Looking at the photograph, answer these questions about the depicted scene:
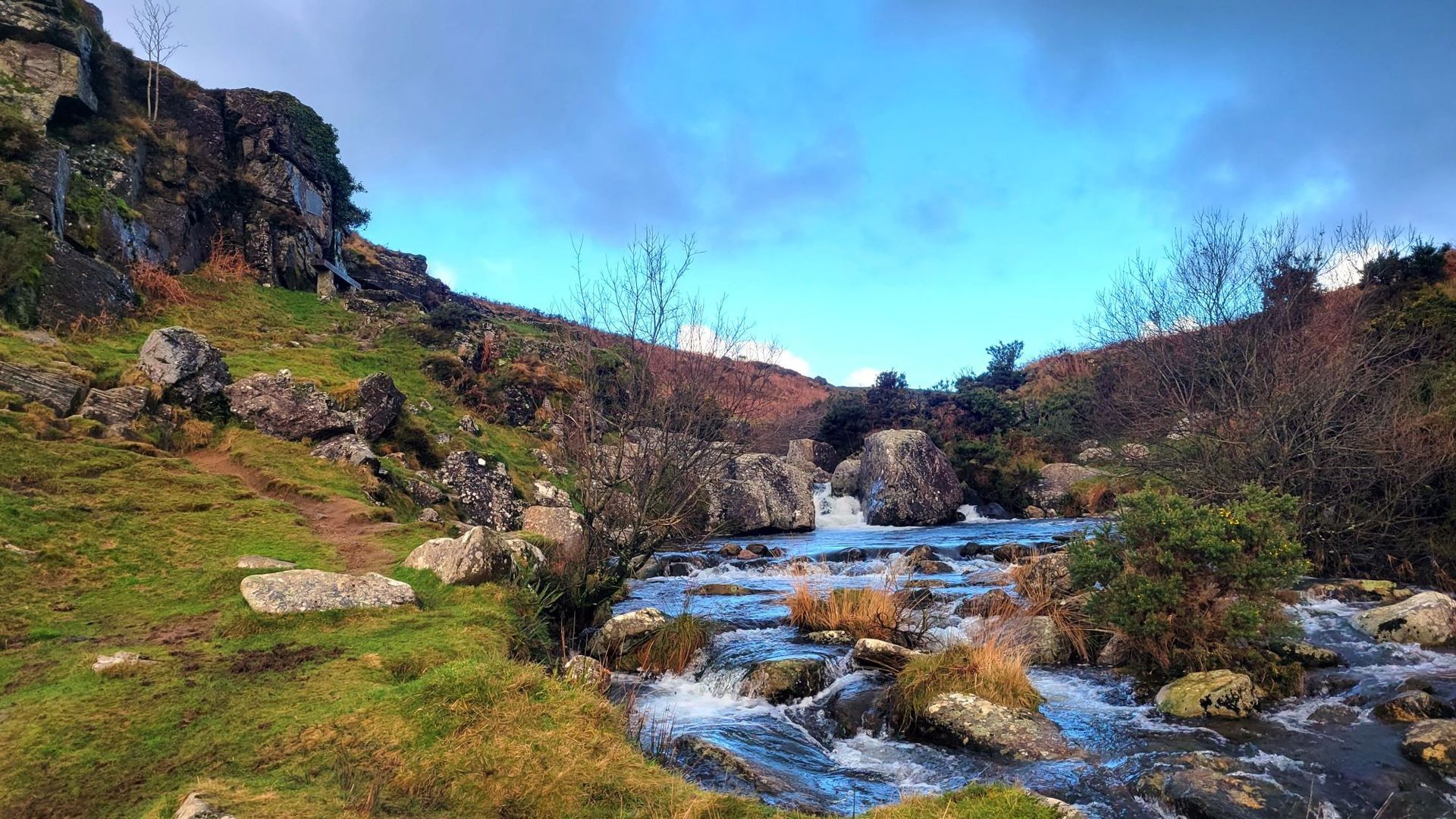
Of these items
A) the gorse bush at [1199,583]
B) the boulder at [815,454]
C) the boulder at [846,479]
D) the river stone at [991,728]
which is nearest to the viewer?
the river stone at [991,728]

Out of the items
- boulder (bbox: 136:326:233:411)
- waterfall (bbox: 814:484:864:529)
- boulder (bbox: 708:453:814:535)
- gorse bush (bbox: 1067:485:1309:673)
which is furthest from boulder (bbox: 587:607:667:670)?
waterfall (bbox: 814:484:864:529)

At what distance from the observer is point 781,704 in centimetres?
850

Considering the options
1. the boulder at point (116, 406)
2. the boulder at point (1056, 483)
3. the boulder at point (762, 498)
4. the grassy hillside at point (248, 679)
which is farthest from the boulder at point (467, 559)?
the boulder at point (1056, 483)

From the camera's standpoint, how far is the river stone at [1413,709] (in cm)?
704

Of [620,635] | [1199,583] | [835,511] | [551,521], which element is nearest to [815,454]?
[835,511]

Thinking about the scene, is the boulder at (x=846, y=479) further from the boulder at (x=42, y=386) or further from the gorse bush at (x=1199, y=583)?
the boulder at (x=42, y=386)

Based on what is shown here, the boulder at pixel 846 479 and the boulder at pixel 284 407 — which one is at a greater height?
the boulder at pixel 284 407

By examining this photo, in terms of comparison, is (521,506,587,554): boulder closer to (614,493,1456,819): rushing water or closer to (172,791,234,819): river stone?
(614,493,1456,819): rushing water

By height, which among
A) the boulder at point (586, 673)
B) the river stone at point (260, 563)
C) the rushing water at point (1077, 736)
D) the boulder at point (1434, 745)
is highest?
the river stone at point (260, 563)

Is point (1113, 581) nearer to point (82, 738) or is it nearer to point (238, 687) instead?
point (238, 687)

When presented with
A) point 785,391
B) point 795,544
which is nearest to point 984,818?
point 795,544

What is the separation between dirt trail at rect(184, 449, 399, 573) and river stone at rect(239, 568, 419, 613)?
119 centimetres

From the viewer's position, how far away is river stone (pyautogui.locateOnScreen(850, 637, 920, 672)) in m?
9.07

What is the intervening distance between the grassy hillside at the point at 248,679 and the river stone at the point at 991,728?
2.28 metres
